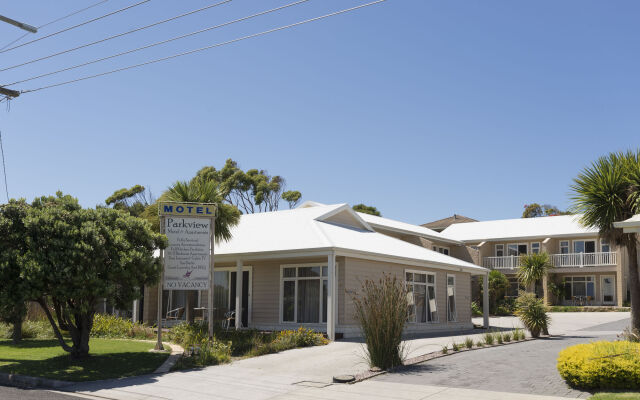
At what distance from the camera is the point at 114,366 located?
13.6m

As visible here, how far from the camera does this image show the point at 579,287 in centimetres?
4103

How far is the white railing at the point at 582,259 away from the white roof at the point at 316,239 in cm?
1623

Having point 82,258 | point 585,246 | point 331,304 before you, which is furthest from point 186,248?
point 585,246

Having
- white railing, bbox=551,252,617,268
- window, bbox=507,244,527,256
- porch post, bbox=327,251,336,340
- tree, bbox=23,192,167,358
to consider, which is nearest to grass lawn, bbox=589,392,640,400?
tree, bbox=23,192,167,358

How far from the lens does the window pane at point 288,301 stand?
21.4m

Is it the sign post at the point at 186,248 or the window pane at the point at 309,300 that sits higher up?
the sign post at the point at 186,248

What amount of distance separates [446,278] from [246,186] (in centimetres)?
3478

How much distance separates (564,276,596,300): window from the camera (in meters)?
40.5

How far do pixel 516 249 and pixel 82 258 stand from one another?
119 ft

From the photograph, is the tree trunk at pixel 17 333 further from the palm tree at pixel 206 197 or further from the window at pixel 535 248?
the window at pixel 535 248

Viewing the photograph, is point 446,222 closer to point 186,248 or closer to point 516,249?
point 516,249

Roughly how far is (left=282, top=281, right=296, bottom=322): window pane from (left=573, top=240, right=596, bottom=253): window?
88.7ft

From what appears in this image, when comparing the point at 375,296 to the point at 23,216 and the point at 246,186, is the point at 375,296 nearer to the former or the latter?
the point at 23,216

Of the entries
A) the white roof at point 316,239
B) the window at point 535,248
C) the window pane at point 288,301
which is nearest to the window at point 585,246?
the window at point 535,248
